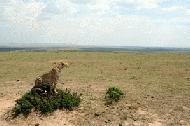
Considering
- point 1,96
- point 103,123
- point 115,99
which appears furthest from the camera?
point 1,96

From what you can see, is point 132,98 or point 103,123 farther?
point 132,98

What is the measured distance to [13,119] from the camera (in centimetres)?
1403

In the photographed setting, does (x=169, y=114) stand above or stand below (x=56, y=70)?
below

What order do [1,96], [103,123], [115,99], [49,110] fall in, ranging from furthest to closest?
[1,96], [115,99], [49,110], [103,123]

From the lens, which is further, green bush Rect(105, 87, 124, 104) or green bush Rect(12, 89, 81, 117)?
green bush Rect(105, 87, 124, 104)

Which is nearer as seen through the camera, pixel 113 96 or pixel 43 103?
pixel 43 103

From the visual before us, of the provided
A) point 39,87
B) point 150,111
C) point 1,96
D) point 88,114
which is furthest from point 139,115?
point 1,96

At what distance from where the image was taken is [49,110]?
1420 cm

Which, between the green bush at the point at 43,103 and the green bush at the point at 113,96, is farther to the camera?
the green bush at the point at 113,96

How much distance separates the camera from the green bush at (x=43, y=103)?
14180mm

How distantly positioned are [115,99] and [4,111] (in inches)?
177

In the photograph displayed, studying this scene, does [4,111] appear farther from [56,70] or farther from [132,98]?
[132,98]

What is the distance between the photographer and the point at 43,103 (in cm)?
1436

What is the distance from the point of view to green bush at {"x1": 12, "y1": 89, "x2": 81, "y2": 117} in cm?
1418
